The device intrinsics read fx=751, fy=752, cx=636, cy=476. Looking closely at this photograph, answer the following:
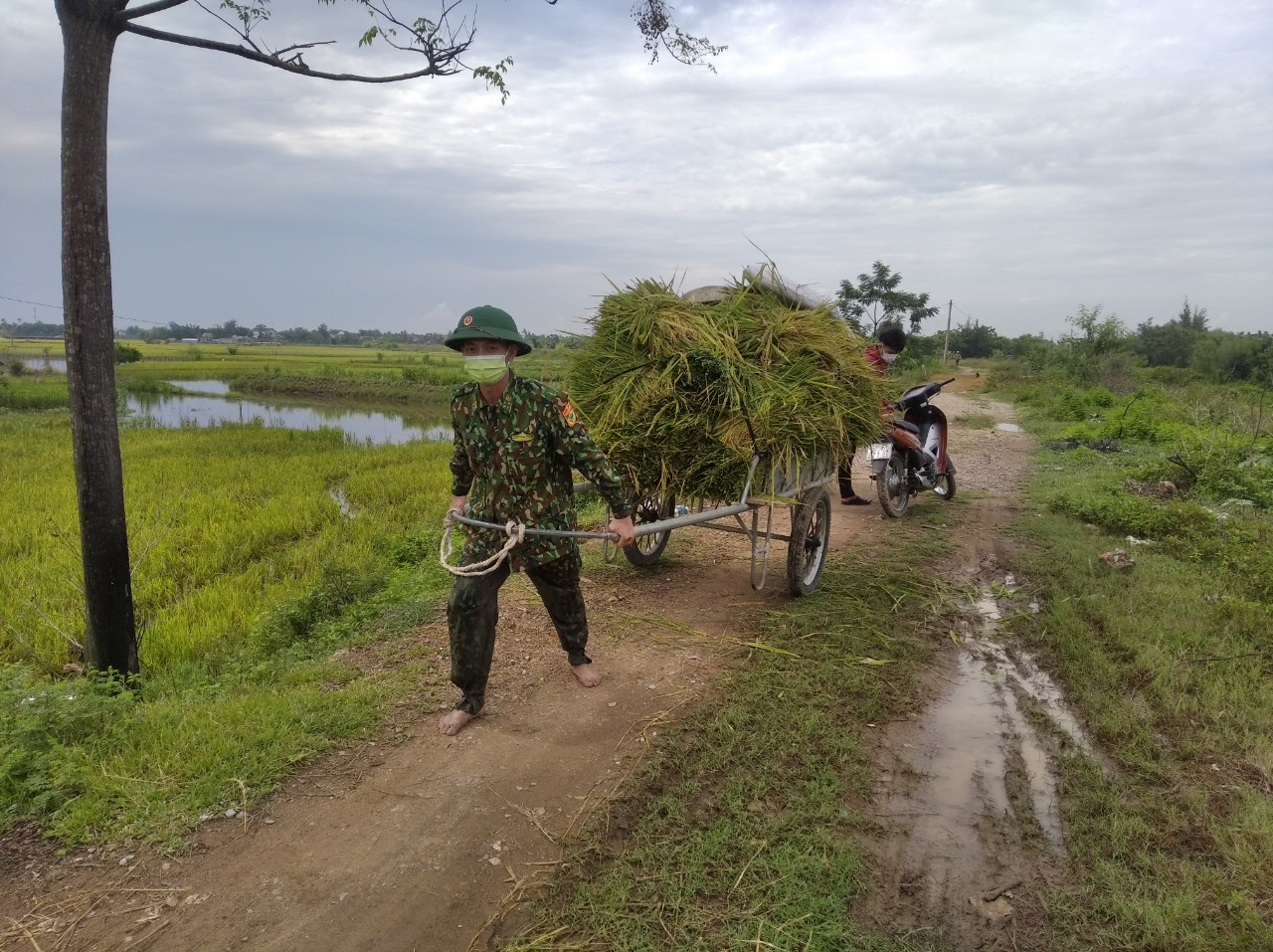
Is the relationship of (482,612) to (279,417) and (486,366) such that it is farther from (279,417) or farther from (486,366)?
(279,417)

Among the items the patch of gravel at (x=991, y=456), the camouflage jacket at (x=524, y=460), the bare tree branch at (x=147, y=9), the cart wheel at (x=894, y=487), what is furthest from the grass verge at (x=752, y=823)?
the patch of gravel at (x=991, y=456)

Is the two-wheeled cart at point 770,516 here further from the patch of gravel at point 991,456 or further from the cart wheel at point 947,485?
the patch of gravel at point 991,456

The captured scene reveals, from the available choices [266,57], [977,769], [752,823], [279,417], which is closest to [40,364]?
[279,417]

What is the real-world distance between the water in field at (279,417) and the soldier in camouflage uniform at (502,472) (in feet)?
49.4

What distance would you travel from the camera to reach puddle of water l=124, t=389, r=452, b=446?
64.2 feet

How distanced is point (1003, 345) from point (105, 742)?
52748 mm

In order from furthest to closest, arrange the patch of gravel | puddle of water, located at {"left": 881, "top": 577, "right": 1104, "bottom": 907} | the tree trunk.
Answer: the patch of gravel < the tree trunk < puddle of water, located at {"left": 881, "top": 577, "right": 1104, "bottom": 907}

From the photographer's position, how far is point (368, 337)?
90.0 meters

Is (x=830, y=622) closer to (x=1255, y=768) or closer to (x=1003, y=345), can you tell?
(x=1255, y=768)

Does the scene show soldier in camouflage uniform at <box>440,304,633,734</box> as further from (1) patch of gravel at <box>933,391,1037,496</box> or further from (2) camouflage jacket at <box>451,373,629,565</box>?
(1) patch of gravel at <box>933,391,1037,496</box>

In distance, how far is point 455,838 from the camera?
2.45 m

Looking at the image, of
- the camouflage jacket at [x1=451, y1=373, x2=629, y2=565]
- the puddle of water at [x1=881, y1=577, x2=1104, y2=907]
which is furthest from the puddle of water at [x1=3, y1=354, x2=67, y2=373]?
the puddle of water at [x1=881, y1=577, x2=1104, y2=907]

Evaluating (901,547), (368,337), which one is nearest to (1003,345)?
(901,547)

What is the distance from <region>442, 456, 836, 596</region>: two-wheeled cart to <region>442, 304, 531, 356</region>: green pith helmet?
957 mm
